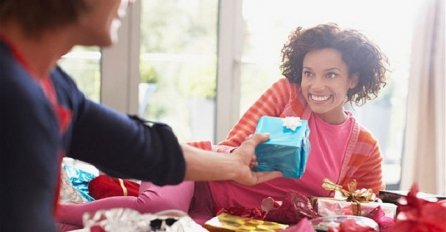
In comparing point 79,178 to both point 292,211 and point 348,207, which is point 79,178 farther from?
point 348,207

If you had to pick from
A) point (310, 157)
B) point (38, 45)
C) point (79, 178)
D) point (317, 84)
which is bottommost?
point (79, 178)

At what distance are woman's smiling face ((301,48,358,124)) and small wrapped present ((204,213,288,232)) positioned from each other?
1.49 feet

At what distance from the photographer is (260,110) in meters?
2.01

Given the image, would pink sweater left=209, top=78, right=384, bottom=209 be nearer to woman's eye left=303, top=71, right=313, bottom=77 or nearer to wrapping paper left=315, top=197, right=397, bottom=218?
woman's eye left=303, top=71, right=313, bottom=77

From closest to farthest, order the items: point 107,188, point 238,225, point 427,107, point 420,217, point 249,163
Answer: point 420,217 < point 249,163 < point 238,225 < point 107,188 < point 427,107

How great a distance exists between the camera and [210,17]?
298 centimetres

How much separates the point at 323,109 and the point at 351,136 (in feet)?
0.42

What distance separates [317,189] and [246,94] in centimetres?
116

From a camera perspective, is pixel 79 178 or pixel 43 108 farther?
pixel 79 178

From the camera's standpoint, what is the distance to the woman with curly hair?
195 cm

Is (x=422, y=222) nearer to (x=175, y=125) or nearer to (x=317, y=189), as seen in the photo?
(x=317, y=189)

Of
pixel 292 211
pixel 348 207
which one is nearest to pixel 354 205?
pixel 348 207

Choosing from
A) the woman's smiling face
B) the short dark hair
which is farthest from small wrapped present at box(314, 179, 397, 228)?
the short dark hair

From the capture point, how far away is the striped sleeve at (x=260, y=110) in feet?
6.46
